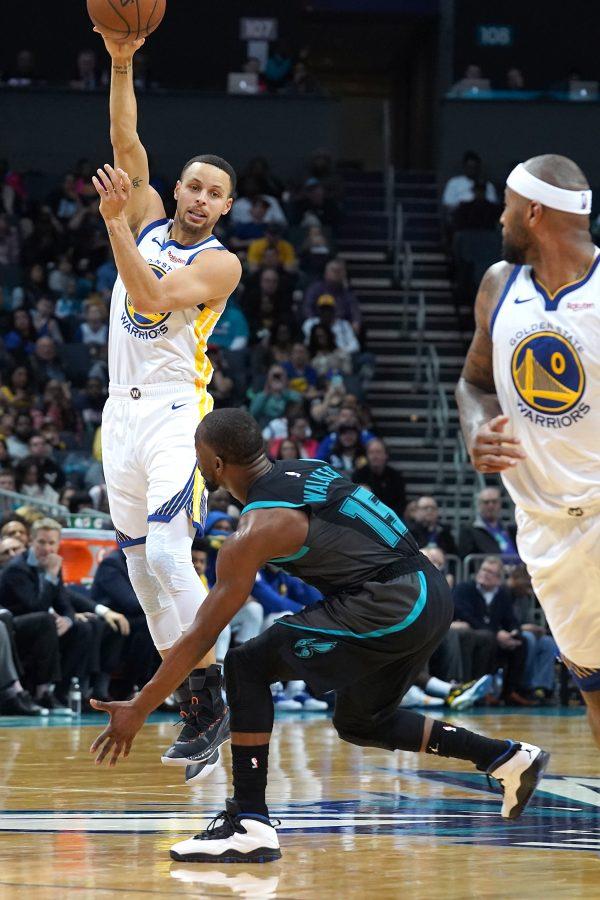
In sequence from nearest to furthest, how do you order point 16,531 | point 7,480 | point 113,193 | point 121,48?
point 113,193, point 121,48, point 16,531, point 7,480

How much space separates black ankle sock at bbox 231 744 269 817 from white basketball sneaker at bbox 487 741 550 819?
85 cm

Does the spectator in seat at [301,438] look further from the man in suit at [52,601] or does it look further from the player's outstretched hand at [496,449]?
the player's outstretched hand at [496,449]

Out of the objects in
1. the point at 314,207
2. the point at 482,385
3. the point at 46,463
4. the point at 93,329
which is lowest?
the point at 46,463

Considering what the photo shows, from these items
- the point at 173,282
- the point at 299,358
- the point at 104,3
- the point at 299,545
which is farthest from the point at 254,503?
the point at 299,358

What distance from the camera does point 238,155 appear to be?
20469 millimetres

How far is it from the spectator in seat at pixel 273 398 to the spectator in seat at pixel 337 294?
2211 mm

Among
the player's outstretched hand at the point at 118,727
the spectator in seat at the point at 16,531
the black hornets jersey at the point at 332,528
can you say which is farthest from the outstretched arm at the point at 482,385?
the spectator in seat at the point at 16,531

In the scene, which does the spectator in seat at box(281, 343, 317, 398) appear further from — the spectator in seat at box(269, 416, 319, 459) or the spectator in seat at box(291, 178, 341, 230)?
the spectator in seat at box(291, 178, 341, 230)

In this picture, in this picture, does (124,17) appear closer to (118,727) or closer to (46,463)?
(118,727)

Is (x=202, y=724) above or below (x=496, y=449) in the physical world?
below

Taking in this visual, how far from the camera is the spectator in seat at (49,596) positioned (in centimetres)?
1071

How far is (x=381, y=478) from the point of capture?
14375 millimetres

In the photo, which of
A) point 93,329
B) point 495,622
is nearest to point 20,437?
point 93,329

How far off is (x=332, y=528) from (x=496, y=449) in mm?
631
